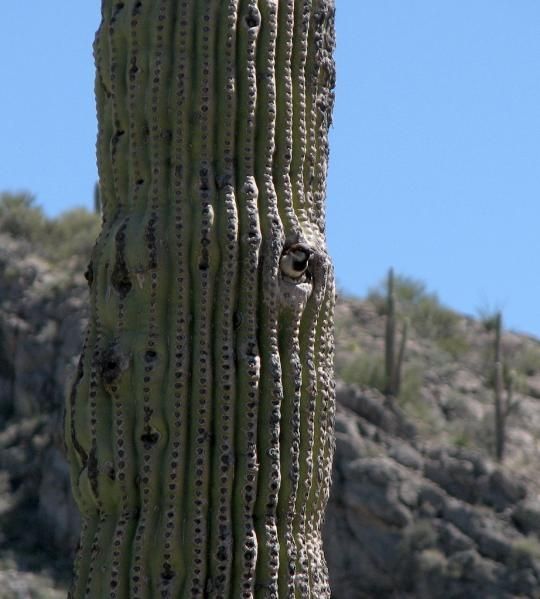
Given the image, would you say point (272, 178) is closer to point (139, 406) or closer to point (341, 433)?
point (139, 406)

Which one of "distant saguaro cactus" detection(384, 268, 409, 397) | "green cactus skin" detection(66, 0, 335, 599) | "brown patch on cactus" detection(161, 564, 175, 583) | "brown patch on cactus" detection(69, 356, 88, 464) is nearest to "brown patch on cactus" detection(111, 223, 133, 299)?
"green cactus skin" detection(66, 0, 335, 599)

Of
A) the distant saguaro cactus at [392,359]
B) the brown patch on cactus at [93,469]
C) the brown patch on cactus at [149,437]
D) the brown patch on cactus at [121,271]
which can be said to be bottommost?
the brown patch on cactus at [93,469]

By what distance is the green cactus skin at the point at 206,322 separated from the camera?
23.8ft

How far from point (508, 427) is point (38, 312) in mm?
6295

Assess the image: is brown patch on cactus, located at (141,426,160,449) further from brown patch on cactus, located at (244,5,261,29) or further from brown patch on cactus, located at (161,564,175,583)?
brown patch on cactus, located at (244,5,261,29)

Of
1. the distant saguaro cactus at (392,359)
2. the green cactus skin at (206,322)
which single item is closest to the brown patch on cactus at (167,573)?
the green cactus skin at (206,322)

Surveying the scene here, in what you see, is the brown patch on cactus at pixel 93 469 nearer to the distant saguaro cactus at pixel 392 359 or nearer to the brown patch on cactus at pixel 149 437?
the brown patch on cactus at pixel 149 437

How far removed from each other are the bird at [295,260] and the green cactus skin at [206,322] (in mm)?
10

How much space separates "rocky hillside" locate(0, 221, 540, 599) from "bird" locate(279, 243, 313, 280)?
12.3 meters

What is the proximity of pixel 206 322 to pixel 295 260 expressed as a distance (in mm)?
447

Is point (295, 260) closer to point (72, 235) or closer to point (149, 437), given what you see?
point (149, 437)

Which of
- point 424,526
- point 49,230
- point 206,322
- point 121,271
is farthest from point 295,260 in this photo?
point 49,230

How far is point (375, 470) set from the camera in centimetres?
2338

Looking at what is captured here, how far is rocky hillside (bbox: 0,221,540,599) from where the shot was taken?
889 inches
